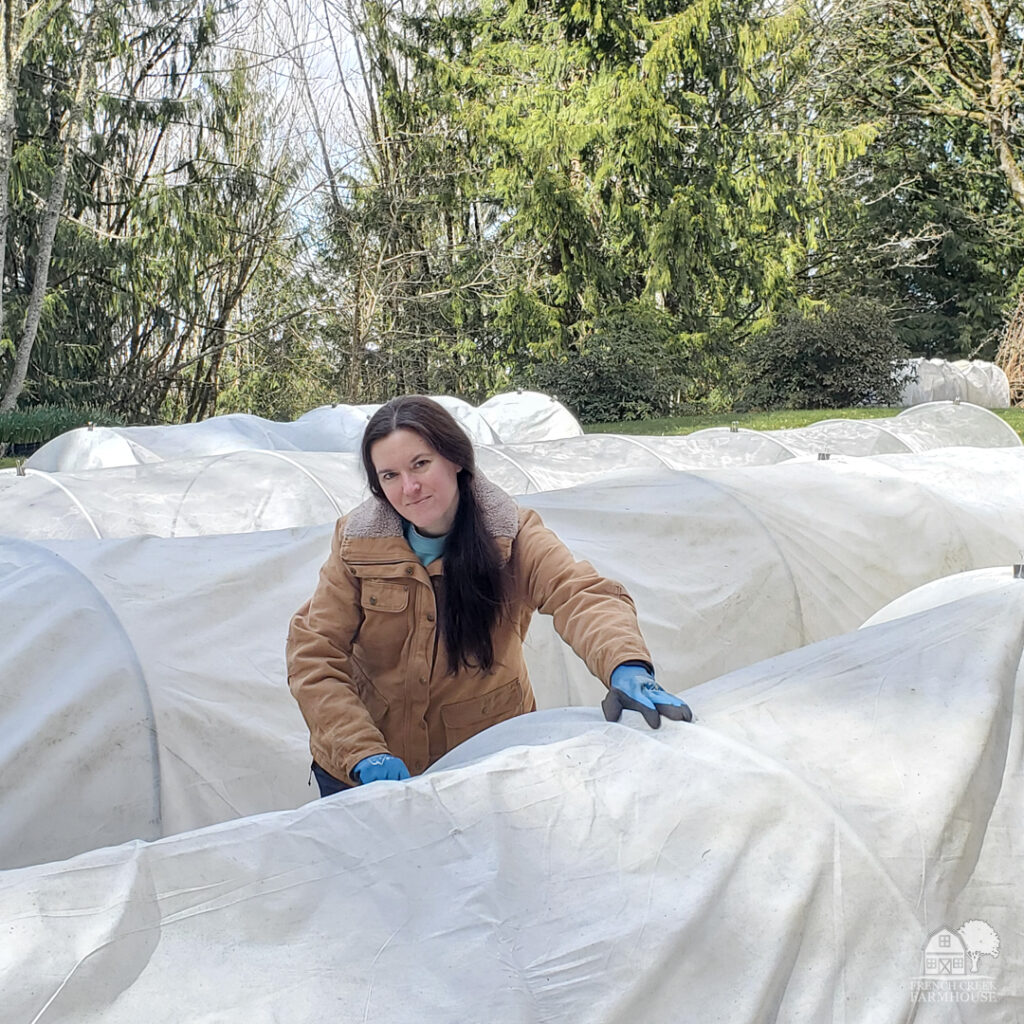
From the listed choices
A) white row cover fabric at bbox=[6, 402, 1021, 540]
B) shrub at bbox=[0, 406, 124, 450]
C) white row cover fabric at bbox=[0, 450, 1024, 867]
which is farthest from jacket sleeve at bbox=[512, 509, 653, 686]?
shrub at bbox=[0, 406, 124, 450]

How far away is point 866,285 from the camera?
23.2 metres

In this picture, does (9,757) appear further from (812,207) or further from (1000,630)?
(812,207)

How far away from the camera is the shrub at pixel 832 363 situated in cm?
1645

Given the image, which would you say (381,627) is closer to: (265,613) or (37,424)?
(265,613)

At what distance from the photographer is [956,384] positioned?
1789 cm

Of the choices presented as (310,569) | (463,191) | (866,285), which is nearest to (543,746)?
(310,569)

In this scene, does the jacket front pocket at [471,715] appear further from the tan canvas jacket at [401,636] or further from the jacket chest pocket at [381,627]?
the jacket chest pocket at [381,627]

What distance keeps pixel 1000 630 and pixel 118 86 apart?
20166 mm

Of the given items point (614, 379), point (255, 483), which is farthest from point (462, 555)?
point (614, 379)

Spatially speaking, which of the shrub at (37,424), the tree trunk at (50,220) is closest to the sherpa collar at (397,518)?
the shrub at (37,424)

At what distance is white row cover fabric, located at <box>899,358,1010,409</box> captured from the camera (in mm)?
17797

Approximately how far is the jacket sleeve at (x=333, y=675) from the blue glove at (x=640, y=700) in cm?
54

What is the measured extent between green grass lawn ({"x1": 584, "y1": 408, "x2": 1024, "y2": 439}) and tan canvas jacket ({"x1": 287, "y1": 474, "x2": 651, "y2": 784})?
11.2 meters


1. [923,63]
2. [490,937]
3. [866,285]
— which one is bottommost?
[866,285]
